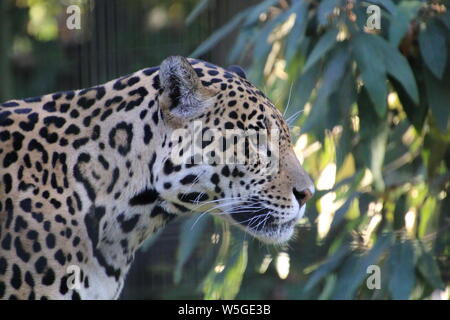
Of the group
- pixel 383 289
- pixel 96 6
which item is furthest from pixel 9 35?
pixel 383 289

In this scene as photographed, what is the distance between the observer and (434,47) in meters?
4.68

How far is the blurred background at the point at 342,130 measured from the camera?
182 inches

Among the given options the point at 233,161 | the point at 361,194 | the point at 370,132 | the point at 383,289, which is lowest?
the point at 383,289

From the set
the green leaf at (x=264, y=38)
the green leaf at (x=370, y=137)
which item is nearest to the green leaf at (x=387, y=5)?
the green leaf at (x=370, y=137)

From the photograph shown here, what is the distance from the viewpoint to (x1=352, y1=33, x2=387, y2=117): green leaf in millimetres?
4355

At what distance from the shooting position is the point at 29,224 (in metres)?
2.93

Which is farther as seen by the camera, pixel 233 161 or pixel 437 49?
pixel 437 49

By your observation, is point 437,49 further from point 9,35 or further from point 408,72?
point 9,35

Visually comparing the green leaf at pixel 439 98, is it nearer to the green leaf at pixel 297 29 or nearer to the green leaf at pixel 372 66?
the green leaf at pixel 372 66

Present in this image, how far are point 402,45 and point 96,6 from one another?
1.74 meters

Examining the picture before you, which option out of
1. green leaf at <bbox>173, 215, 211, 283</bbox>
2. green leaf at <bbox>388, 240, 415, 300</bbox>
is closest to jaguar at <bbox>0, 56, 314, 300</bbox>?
green leaf at <bbox>388, 240, 415, 300</bbox>

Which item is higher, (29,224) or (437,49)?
(437,49)

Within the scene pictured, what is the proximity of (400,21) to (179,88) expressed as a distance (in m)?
1.79

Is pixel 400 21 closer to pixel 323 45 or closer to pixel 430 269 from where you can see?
pixel 323 45
